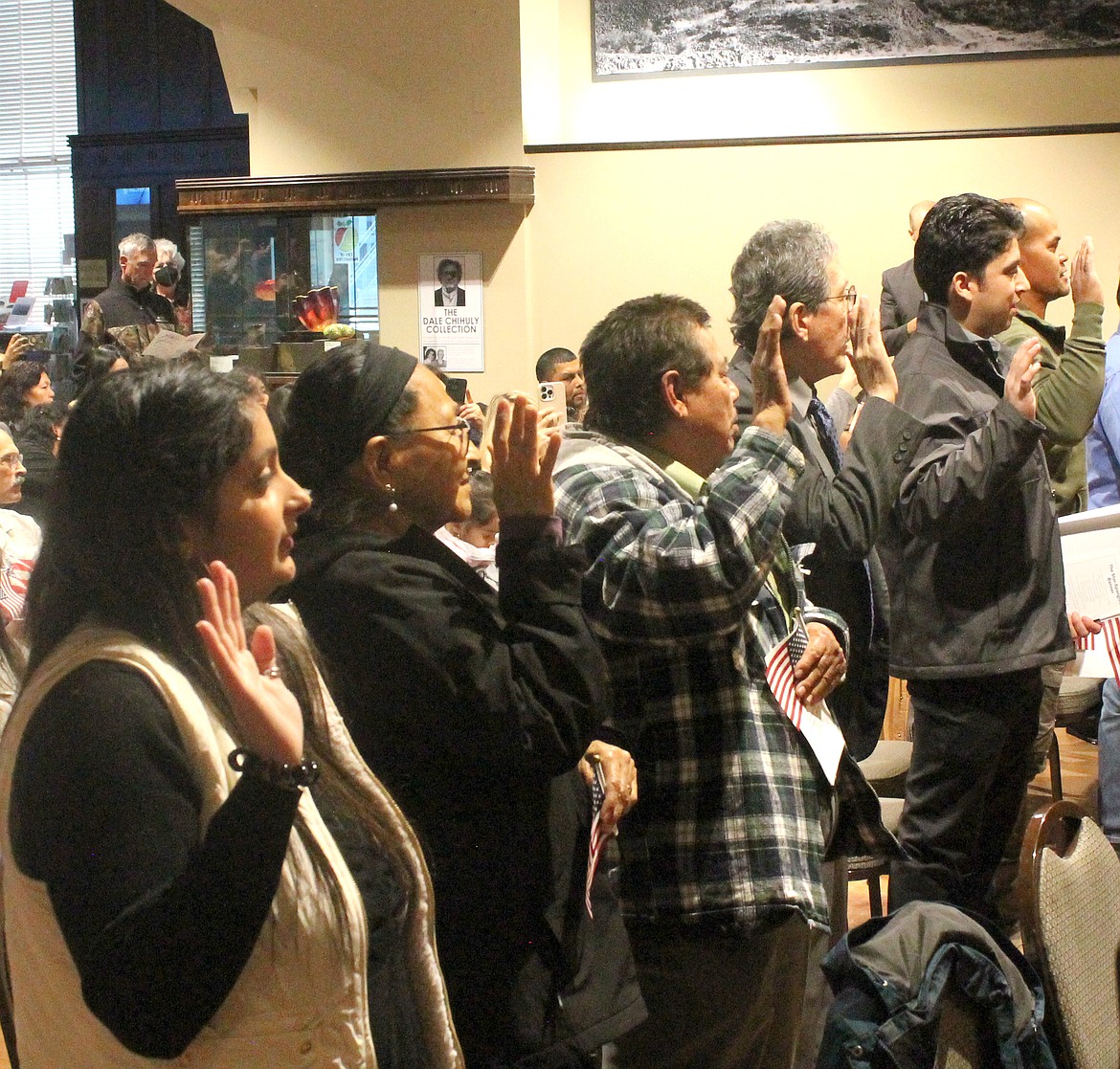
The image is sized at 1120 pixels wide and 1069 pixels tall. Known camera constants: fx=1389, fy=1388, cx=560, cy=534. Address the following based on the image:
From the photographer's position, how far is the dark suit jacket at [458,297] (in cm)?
650

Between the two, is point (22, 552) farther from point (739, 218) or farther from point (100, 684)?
point (739, 218)

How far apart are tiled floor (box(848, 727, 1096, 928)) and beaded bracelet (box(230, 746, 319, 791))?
2.68 meters

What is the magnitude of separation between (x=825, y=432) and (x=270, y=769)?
64.2 inches

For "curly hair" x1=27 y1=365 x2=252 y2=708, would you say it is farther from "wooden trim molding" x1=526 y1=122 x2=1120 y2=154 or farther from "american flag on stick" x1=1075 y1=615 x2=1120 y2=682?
"wooden trim molding" x1=526 y1=122 x2=1120 y2=154

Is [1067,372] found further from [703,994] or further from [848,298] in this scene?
[703,994]

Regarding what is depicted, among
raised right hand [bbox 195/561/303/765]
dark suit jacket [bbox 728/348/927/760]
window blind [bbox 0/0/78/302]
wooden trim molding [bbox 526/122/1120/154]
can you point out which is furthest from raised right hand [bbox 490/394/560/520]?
window blind [bbox 0/0/78/302]

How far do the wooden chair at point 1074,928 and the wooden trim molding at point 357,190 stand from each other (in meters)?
4.86

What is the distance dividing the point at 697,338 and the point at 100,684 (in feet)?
3.51

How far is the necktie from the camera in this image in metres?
2.55

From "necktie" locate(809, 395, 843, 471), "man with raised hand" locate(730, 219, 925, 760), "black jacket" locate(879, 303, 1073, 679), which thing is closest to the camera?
"man with raised hand" locate(730, 219, 925, 760)

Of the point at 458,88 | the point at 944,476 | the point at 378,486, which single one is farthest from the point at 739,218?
the point at 378,486

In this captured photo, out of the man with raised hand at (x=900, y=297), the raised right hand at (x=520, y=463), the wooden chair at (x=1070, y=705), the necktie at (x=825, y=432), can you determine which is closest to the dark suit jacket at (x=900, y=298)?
the man with raised hand at (x=900, y=297)

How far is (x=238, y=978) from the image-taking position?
3.93 ft

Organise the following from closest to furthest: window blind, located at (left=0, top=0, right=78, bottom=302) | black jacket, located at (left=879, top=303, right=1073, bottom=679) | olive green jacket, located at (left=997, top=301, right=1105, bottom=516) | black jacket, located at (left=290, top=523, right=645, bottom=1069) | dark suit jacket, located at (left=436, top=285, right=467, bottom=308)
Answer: black jacket, located at (left=290, top=523, right=645, bottom=1069), black jacket, located at (left=879, top=303, right=1073, bottom=679), olive green jacket, located at (left=997, top=301, right=1105, bottom=516), dark suit jacket, located at (left=436, top=285, right=467, bottom=308), window blind, located at (left=0, top=0, right=78, bottom=302)
